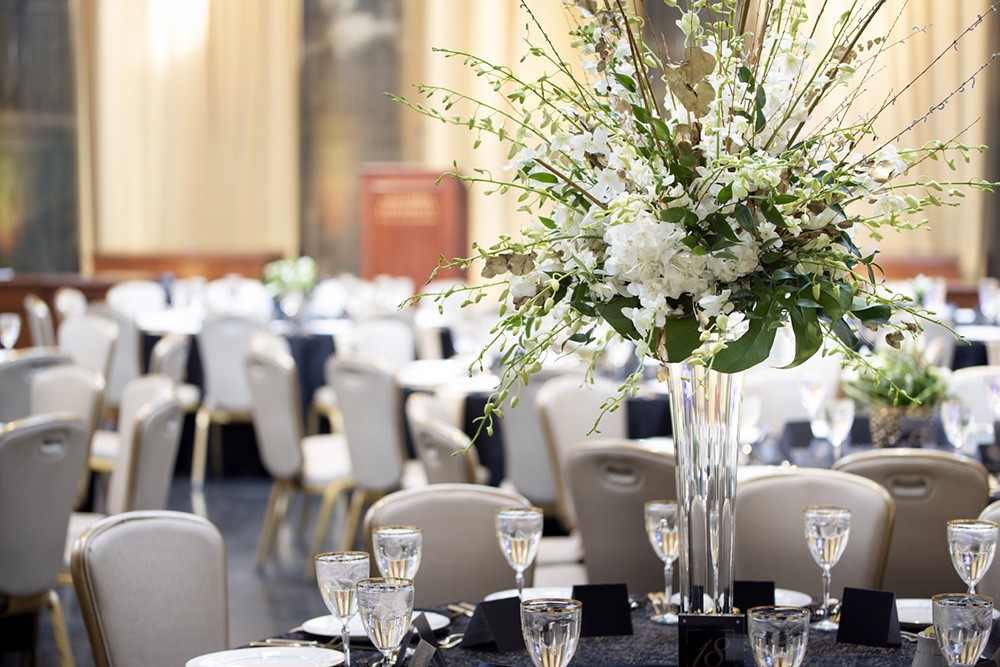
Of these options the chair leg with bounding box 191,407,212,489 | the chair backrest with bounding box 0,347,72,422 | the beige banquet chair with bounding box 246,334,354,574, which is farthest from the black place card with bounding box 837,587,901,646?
the chair leg with bounding box 191,407,212,489

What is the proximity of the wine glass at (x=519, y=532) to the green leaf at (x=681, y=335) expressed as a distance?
0.56 metres

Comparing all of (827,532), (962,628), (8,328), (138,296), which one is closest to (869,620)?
(827,532)

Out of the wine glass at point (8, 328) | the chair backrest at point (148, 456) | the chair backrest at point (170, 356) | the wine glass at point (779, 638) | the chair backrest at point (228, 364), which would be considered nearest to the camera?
the wine glass at point (779, 638)

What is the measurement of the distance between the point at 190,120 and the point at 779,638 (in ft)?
44.0

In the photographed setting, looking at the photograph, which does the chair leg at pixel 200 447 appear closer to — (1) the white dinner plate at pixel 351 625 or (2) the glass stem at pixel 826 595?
(1) the white dinner plate at pixel 351 625

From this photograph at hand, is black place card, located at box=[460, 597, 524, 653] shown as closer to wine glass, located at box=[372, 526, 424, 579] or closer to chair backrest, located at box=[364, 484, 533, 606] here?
wine glass, located at box=[372, 526, 424, 579]

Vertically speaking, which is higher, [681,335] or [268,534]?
[681,335]

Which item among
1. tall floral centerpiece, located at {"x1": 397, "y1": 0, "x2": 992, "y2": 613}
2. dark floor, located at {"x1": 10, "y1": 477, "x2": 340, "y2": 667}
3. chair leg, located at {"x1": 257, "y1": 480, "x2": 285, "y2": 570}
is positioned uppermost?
tall floral centerpiece, located at {"x1": 397, "y1": 0, "x2": 992, "y2": 613}

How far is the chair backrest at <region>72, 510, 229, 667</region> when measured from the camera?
8.14 ft

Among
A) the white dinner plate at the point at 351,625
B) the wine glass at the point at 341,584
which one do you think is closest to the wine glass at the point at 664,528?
the white dinner plate at the point at 351,625

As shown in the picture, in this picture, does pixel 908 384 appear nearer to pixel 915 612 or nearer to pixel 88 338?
pixel 915 612

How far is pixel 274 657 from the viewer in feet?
6.80

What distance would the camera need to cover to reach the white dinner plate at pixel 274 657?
6.63 ft

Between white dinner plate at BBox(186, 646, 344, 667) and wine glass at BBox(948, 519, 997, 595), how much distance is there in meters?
1.01
